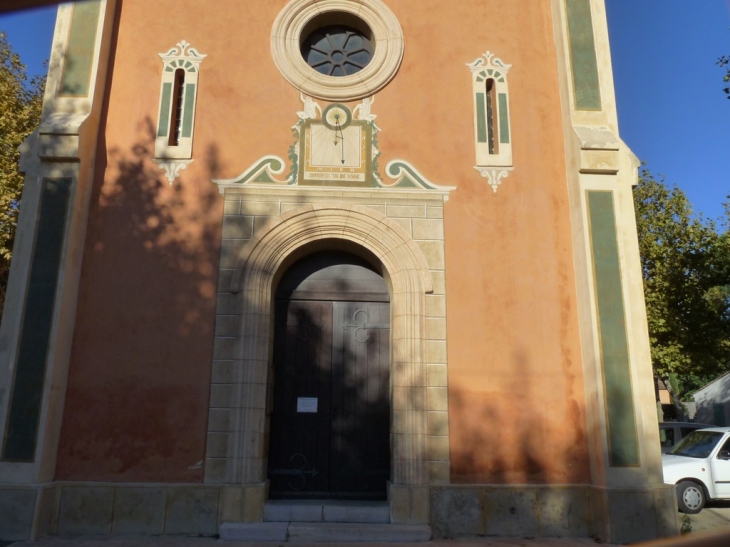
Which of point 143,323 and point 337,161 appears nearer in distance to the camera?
point 143,323

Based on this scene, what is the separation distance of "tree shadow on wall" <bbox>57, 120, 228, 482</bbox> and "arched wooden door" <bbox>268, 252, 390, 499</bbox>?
1.11m

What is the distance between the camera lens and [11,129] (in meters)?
15.6

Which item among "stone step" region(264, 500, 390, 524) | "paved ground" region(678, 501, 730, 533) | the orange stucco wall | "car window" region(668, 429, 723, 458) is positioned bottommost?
"paved ground" region(678, 501, 730, 533)

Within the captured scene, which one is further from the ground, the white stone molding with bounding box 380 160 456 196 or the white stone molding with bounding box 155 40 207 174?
the white stone molding with bounding box 155 40 207 174

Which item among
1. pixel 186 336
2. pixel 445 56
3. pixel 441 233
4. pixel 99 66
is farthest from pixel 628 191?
pixel 99 66

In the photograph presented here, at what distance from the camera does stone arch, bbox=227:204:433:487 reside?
25.1 ft

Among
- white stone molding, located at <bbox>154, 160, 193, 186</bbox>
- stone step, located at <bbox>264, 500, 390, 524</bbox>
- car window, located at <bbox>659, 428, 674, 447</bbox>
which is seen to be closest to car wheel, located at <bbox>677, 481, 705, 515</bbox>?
car window, located at <bbox>659, 428, 674, 447</bbox>

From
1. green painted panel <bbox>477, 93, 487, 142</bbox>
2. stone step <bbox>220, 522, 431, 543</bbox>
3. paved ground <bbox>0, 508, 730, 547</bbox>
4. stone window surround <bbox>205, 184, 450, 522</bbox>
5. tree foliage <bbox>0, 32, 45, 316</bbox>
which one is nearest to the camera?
paved ground <bbox>0, 508, 730, 547</bbox>

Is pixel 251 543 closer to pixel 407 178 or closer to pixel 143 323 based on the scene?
pixel 143 323

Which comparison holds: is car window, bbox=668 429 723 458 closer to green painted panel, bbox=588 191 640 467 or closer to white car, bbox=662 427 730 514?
white car, bbox=662 427 730 514

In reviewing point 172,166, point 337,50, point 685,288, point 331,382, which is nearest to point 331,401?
point 331,382

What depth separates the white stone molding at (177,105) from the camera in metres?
8.45

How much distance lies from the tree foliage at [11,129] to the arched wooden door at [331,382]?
9.62 meters

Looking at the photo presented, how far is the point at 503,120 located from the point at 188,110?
4.42 m
